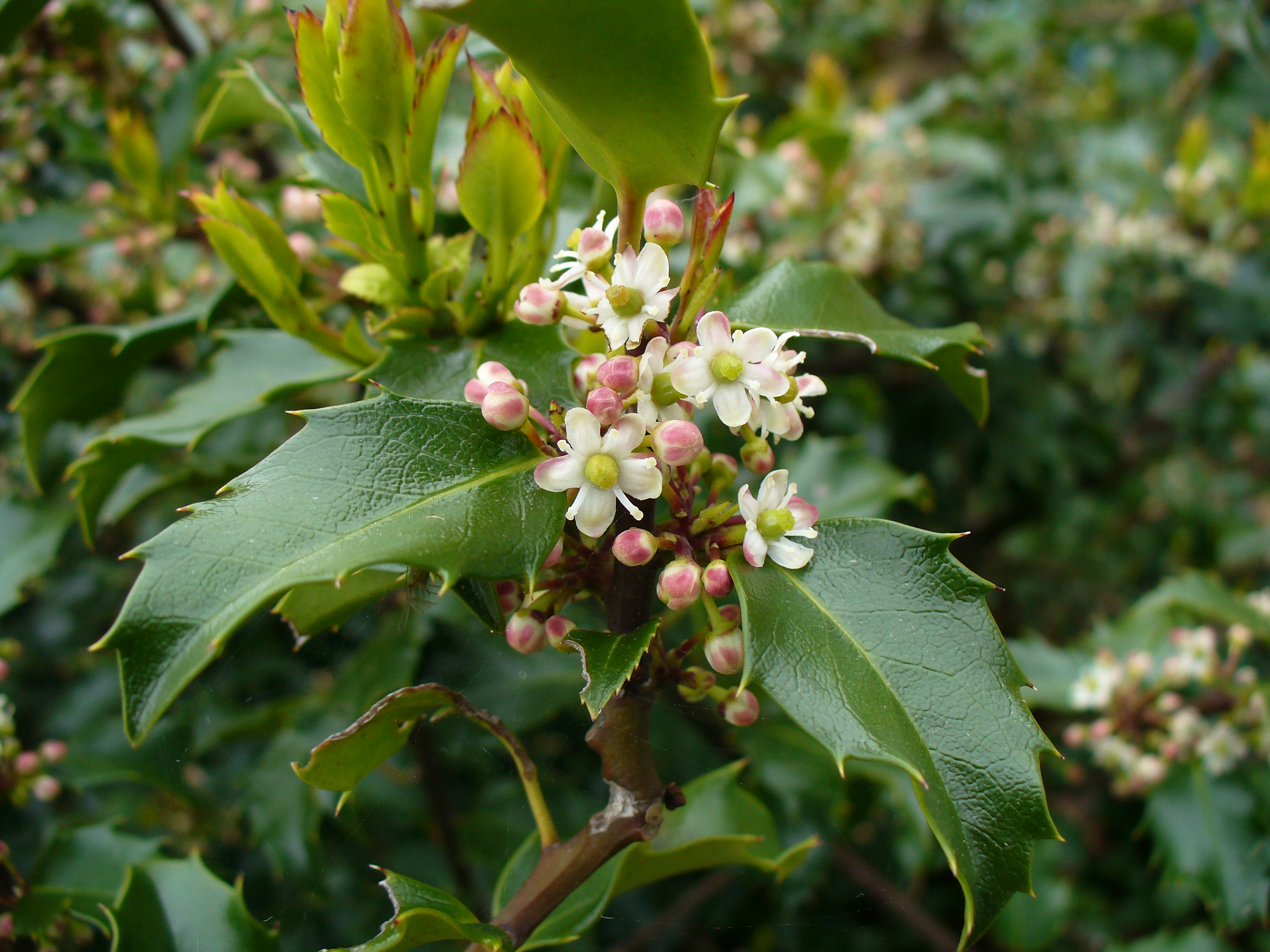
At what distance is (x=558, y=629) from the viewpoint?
29.2 inches

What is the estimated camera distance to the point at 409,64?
75cm

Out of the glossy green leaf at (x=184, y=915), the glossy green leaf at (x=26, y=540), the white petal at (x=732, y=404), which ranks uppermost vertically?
the white petal at (x=732, y=404)

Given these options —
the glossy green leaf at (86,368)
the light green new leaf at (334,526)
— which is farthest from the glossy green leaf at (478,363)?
the glossy green leaf at (86,368)

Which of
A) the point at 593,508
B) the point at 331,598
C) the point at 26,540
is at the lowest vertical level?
the point at 26,540

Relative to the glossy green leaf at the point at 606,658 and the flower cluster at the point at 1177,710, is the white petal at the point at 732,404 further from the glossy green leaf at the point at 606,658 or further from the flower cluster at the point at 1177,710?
the flower cluster at the point at 1177,710

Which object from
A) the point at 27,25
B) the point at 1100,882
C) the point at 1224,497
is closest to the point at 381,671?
the point at 27,25

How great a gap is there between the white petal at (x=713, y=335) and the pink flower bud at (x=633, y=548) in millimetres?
146

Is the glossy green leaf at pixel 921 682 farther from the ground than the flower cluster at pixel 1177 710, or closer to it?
farther from the ground

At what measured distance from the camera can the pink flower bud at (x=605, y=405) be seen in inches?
25.6

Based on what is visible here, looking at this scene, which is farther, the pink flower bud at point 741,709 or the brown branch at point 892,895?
the brown branch at point 892,895

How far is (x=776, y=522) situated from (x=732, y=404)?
0.10 meters

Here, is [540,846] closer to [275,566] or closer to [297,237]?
[275,566]

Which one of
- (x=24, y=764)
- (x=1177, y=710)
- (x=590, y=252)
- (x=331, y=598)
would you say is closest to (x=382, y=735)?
(x=331, y=598)

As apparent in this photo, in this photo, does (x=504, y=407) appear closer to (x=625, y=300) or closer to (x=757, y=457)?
(x=625, y=300)
